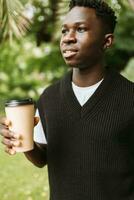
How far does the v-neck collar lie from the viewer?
216cm

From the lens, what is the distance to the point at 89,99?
2162 mm

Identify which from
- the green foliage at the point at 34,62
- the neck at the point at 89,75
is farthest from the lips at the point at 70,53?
the green foliage at the point at 34,62

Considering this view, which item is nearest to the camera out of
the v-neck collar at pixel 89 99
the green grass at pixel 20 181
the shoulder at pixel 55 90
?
the v-neck collar at pixel 89 99

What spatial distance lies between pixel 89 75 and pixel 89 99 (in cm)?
11

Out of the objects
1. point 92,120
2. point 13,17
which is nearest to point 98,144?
point 92,120

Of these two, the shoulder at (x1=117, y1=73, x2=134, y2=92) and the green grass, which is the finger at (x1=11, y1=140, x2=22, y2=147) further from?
the green grass

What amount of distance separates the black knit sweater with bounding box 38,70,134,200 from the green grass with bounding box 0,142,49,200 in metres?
3.76

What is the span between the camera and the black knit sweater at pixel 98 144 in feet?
7.02

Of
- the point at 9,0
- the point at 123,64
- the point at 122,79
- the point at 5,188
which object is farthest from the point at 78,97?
the point at 123,64

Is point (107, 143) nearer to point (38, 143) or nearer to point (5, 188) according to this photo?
point (38, 143)

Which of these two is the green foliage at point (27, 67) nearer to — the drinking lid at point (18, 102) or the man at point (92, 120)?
the man at point (92, 120)

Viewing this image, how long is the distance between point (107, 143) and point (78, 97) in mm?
241

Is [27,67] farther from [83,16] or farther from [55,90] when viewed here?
[83,16]

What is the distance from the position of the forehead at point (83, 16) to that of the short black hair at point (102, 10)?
0.02m
